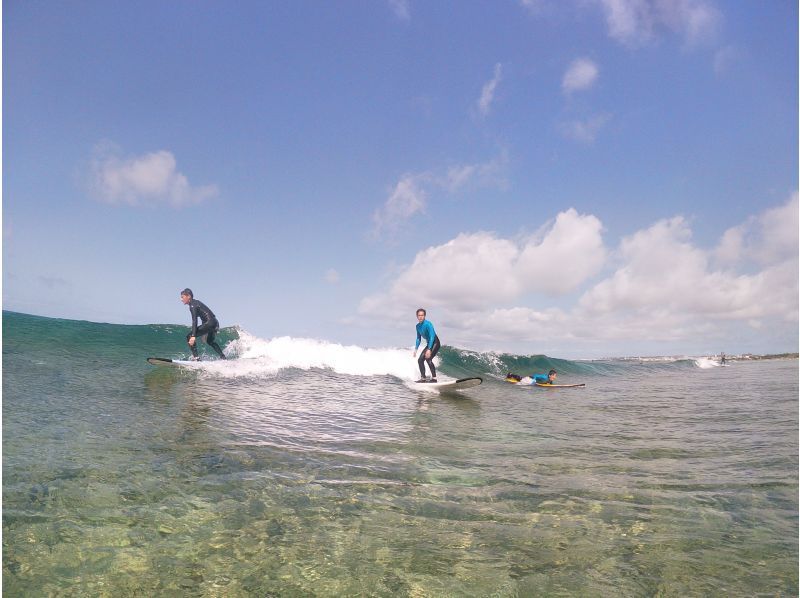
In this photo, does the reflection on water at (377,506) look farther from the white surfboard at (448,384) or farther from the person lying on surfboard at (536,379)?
the person lying on surfboard at (536,379)

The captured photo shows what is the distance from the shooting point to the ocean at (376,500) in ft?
10.4

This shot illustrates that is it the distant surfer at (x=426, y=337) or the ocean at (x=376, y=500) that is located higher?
the distant surfer at (x=426, y=337)

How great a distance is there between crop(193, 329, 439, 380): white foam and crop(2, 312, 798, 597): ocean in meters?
5.66

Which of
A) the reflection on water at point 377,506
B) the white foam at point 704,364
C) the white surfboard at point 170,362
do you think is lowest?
the reflection on water at point 377,506

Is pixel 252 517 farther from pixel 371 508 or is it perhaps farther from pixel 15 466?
pixel 15 466

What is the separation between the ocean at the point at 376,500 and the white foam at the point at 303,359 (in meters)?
5.66

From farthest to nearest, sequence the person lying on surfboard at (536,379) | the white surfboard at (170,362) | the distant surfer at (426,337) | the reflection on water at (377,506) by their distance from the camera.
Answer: the person lying on surfboard at (536,379)
the distant surfer at (426,337)
the white surfboard at (170,362)
the reflection on water at (377,506)

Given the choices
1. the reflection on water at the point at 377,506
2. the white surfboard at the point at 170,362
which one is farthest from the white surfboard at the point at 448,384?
the white surfboard at the point at 170,362

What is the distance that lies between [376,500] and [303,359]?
15.8 metres


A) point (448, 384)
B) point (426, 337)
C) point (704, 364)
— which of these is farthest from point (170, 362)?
point (704, 364)

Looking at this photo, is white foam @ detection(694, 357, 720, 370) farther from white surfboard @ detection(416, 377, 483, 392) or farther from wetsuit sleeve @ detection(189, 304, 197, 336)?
wetsuit sleeve @ detection(189, 304, 197, 336)

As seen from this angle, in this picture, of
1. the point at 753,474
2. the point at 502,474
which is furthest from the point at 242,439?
the point at 753,474

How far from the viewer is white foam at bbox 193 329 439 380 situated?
16125mm

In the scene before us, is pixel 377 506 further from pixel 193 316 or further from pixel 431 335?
pixel 193 316
